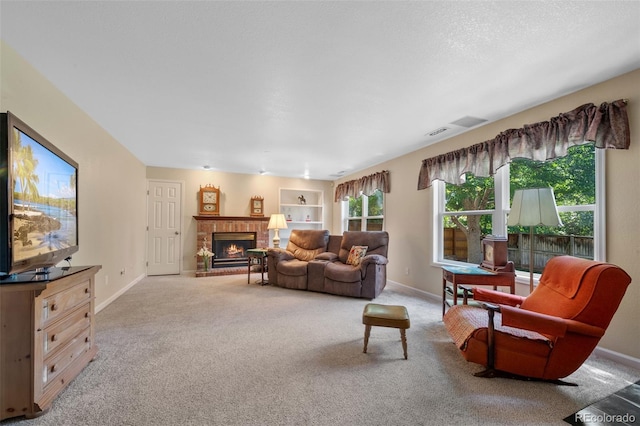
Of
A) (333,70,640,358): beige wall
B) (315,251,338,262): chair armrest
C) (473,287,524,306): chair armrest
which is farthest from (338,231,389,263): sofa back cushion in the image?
(473,287,524,306): chair armrest

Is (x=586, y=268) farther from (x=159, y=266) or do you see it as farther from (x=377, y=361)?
(x=159, y=266)

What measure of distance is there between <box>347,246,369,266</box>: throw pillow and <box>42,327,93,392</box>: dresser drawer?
3.41 metres

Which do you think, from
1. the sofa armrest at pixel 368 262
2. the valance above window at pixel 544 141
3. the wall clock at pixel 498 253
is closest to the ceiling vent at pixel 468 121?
the valance above window at pixel 544 141

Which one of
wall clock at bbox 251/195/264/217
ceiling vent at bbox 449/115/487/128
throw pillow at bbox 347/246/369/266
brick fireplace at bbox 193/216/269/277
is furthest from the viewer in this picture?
wall clock at bbox 251/195/264/217

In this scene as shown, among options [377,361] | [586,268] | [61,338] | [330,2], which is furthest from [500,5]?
[61,338]

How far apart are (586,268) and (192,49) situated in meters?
3.21

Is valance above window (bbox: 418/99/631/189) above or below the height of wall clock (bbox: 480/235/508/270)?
above

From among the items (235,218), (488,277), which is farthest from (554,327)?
(235,218)

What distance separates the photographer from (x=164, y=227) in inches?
235

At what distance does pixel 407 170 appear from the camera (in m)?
4.80

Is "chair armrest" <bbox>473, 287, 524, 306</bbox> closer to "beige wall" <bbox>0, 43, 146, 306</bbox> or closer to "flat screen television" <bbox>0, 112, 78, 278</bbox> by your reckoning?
"flat screen television" <bbox>0, 112, 78, 278</bbox>

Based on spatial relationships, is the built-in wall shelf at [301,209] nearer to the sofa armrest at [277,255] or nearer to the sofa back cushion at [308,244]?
the sofa back cushion at [308,244]

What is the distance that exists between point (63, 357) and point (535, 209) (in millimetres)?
3853

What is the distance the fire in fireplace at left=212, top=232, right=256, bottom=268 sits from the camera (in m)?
6.33
